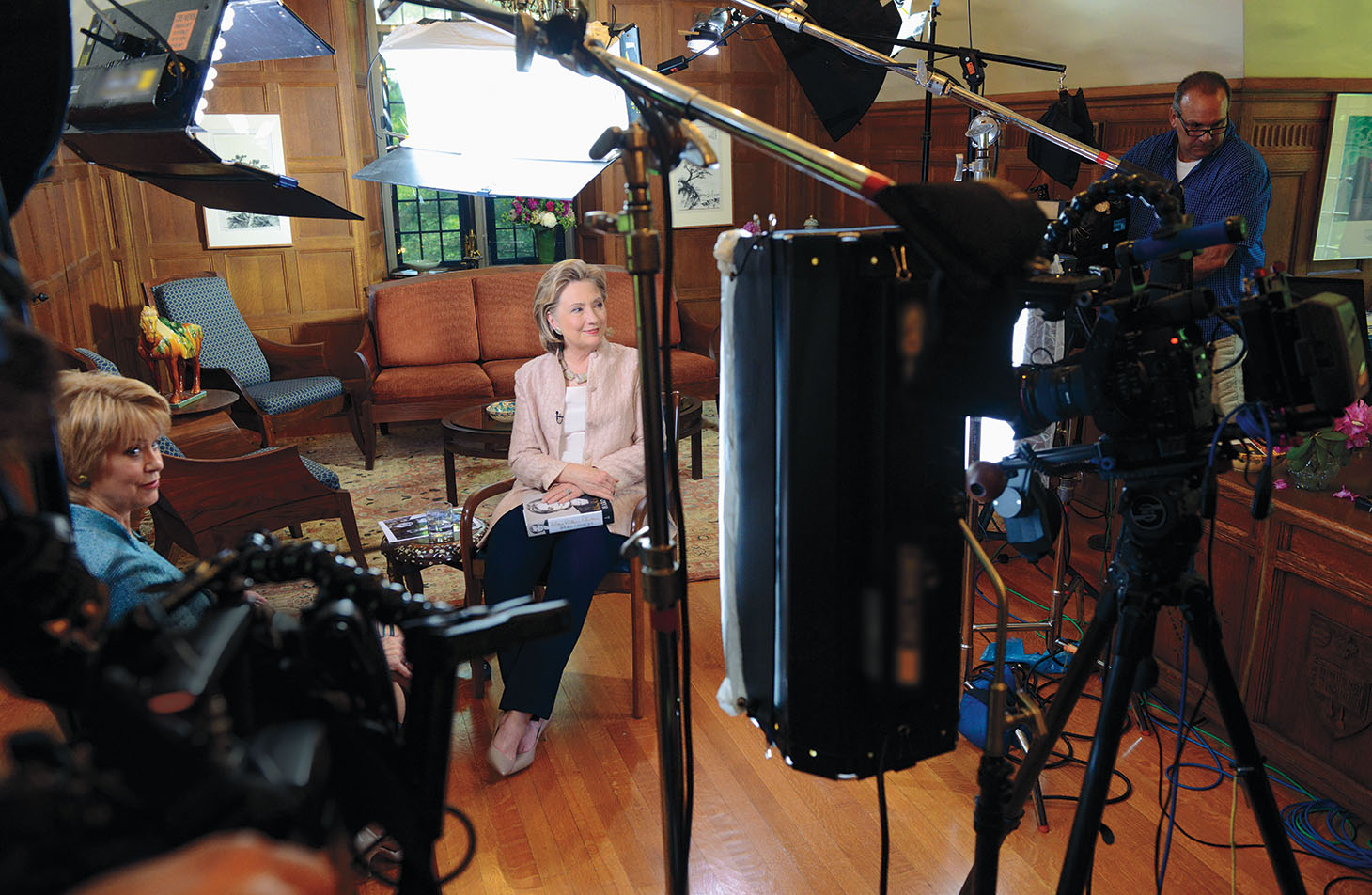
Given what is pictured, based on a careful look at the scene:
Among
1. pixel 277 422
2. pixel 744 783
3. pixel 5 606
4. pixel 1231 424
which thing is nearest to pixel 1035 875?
pixel 744 783

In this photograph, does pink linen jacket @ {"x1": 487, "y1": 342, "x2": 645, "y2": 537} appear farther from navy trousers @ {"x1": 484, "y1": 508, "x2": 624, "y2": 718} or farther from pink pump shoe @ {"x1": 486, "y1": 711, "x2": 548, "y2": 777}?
pink pump shoe @ {"x1": 486, "y1": 711, "x2": 548, "y2": 777}

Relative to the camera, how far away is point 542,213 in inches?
267

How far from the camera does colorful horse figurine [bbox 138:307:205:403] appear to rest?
434 cm

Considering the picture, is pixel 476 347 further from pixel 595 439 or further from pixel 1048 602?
pixel 1048 602

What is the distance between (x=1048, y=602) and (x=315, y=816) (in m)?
3.25

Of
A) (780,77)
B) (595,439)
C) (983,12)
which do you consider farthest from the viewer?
(780,77)

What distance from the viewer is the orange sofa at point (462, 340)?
5371mm

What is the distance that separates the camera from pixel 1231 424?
130 cm

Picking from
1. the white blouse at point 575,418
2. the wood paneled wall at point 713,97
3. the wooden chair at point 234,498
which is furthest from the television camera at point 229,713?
the wood paneled wall at point 713,97

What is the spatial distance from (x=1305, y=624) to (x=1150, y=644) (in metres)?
1.23

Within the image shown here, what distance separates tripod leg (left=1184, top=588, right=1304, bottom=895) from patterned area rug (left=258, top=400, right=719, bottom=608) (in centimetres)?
213

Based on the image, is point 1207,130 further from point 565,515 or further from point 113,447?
point 113,447

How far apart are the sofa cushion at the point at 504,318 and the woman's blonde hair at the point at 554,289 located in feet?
10.1

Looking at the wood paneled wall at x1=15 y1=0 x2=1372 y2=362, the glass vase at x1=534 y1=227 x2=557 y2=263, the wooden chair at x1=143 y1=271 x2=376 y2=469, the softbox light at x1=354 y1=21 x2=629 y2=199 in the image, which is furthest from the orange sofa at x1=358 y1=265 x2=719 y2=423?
the softbox light at x1=354 y1=21 x2=629 y2=199
